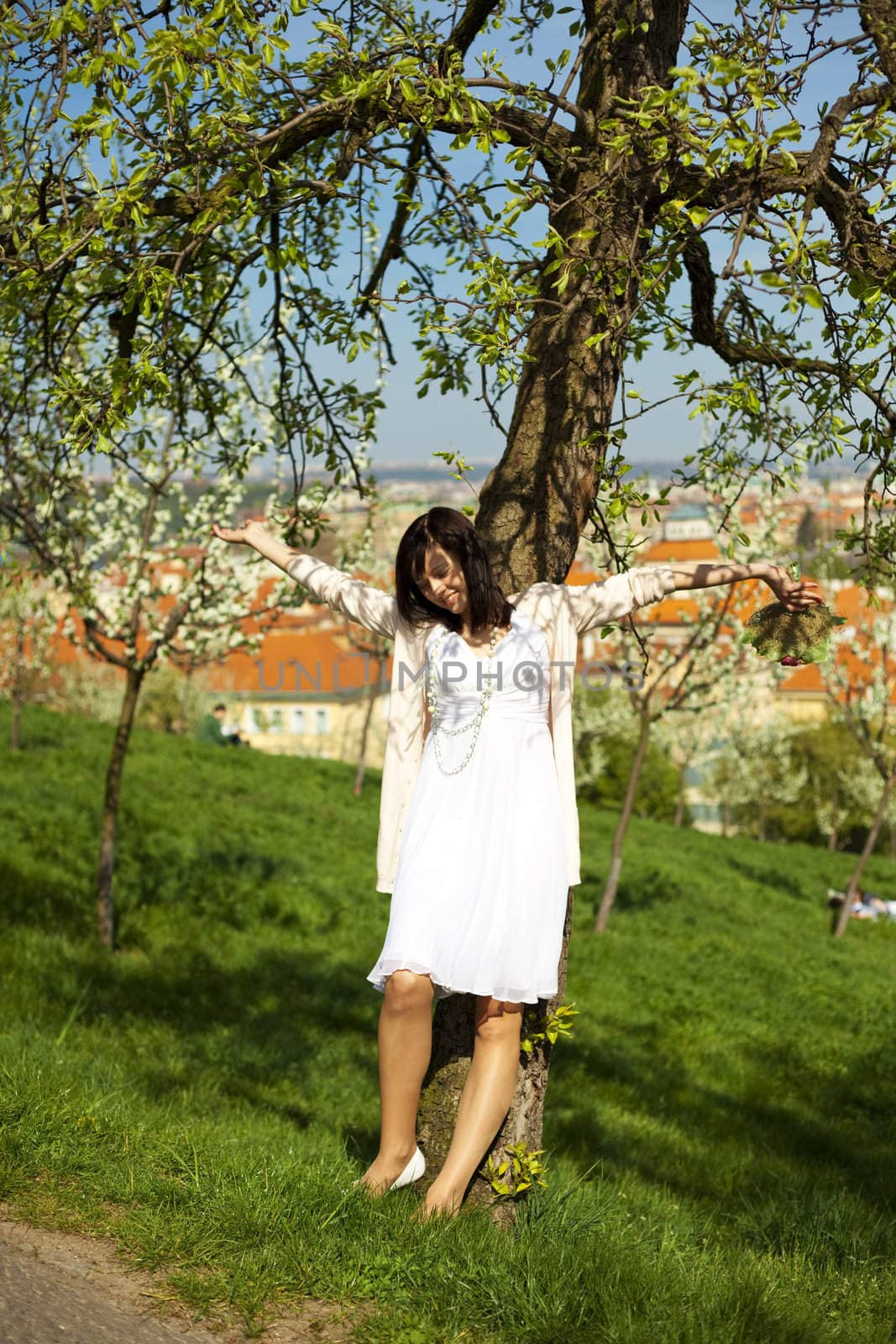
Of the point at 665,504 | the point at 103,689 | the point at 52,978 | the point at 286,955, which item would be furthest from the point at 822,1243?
the point at 103,689

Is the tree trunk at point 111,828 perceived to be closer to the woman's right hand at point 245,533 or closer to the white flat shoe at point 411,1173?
the woman's right hand at point 245,533

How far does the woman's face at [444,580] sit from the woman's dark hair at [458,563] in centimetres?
2

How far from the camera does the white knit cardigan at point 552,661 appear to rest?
13.2 ft

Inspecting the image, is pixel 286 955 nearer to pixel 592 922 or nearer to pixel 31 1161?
pixel 592 922

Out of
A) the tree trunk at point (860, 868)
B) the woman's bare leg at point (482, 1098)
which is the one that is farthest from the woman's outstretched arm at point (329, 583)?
the tree trunk at point (860, 868)

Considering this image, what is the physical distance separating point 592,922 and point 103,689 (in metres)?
42.0

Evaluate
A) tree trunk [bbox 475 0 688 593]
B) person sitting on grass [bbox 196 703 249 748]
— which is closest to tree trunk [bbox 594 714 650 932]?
tree trunk [bbox 475 0 688 593]

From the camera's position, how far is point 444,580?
3979 mm

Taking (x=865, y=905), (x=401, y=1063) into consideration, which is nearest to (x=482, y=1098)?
(x=401, y=1063)

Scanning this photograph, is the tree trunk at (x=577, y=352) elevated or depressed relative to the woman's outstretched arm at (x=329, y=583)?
elevated

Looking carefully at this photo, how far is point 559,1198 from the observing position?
168 inches

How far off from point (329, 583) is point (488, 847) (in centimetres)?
111

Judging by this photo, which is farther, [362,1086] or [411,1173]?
[362,1086]

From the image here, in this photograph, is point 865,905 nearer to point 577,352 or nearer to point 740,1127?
point 740,1127
